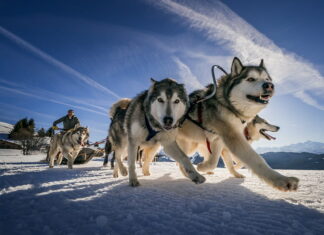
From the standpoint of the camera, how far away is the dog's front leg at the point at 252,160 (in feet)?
6.73

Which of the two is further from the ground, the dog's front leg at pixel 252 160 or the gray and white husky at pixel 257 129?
the gray and white husky at pixel 257 129

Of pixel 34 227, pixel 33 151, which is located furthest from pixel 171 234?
pixel 33 151

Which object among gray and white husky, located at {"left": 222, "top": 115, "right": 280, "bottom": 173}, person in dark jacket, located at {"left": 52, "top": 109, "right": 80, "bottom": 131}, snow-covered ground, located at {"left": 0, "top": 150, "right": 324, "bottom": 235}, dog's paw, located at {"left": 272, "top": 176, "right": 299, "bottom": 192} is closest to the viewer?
snow-covered ground, located at {"left": 0, "top": 150, "right": 324, "bottom": 235}

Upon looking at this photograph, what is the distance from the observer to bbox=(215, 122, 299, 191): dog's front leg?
2053mm

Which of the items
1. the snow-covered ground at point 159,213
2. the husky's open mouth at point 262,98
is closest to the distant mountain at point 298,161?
the husky's open mouth at point 262,98

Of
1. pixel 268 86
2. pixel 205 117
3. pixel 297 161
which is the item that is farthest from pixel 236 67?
pixel 297 161

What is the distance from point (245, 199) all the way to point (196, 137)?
1699 millimetres

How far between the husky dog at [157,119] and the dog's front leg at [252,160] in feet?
2.25

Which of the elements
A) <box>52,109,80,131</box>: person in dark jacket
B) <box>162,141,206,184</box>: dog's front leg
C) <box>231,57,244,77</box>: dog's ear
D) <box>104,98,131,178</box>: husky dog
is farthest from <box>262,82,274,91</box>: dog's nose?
<box>52,109,80,131</box>: person in dark jacket

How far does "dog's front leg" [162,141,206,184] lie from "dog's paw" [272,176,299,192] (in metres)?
0.80

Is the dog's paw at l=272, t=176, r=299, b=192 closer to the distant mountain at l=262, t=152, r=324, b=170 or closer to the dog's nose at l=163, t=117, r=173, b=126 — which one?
the dog's nose at l=163, t=117, r=173, b=126

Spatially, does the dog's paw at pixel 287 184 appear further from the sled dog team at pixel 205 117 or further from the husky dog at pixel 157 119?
the husky dog at pixel 157 119

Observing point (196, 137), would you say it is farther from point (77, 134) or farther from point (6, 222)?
point (77, 134)

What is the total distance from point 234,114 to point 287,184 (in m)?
1.28
